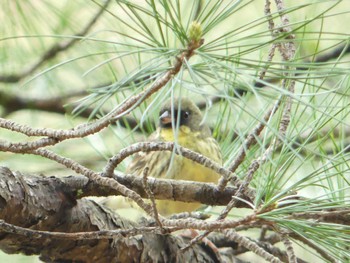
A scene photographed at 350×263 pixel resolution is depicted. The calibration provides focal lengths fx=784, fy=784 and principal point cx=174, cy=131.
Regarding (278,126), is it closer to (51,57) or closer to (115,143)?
(51,57)

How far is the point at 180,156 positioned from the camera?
79.0 inches

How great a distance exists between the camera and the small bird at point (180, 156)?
6.61ft

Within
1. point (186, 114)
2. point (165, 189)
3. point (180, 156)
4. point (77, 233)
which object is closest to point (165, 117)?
point (180, 156)

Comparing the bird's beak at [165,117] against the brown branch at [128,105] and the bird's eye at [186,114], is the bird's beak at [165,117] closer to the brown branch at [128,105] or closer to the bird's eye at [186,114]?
the bird's eye at [186,114]

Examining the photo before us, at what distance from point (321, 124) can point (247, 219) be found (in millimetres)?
242

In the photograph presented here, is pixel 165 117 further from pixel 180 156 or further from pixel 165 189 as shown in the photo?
pixel 165 189

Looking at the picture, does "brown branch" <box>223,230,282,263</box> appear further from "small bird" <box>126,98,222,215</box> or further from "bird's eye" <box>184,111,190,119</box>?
"bird's eye" <box>184,111,190,119</box>

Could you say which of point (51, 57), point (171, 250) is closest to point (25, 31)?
point (51, 57)

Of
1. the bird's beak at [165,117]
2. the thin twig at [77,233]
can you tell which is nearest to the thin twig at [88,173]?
the thin twig at [77,233]

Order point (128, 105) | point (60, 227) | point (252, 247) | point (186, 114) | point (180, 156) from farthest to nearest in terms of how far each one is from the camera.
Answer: point (186, 114)
point (180, 156)
point (60, 227)
point (252, 247)
point (128, 105)

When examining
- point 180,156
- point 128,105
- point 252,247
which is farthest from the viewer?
point 180,156

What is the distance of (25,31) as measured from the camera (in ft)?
6.64

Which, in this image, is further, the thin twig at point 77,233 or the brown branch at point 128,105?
the thin twig at point 77,233

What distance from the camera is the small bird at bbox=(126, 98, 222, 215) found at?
201cm
